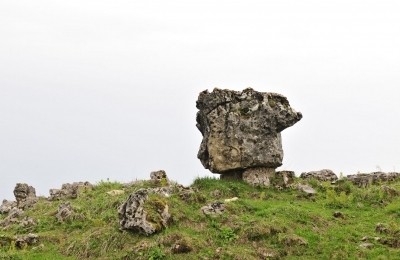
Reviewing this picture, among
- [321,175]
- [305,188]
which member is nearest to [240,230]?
[305,188]

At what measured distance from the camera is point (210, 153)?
2236 centimetres

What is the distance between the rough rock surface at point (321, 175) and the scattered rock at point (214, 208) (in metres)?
7.79

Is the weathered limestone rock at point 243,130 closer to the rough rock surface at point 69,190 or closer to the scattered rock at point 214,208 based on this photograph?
the scattered rock at point 214,208

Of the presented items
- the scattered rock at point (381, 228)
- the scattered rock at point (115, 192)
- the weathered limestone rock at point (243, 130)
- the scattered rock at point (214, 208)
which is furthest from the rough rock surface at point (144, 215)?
the scattered rock at point (381, 228)

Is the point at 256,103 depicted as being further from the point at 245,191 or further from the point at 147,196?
the point at 147,196

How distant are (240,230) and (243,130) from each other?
22.7 ft

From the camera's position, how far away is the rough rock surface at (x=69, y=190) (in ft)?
77.4

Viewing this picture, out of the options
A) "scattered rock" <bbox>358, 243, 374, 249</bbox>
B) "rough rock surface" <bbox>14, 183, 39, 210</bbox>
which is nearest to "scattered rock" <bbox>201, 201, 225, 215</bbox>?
"scattered rock" <bbox>358, 243, 374, 249</bbox>

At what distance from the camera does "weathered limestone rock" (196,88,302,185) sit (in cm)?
2202

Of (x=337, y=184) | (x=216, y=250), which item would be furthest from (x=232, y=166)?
(x=216, y=250)

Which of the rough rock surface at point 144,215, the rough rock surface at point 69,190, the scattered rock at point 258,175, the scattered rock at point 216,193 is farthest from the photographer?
the rough rock surface at point 69,190

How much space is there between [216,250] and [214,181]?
6753 millimetres

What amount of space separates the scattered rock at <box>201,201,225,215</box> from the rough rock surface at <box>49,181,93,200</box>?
8070 mm

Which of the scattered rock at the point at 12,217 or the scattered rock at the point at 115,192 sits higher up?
the scattered rock at the point at 115,192
